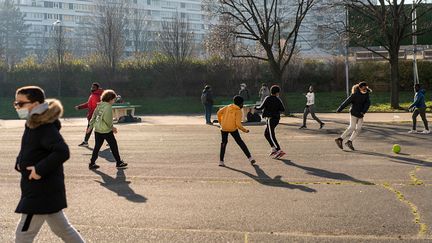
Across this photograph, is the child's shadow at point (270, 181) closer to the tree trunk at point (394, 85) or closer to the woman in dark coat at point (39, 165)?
the woman in dark coat at point (39, 165)

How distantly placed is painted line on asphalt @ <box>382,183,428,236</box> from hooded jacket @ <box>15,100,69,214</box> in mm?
3924

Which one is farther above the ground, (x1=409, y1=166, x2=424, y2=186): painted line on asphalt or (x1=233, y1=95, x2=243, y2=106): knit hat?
(x1=233, y1=95, x2=243, y2=106): knit hat

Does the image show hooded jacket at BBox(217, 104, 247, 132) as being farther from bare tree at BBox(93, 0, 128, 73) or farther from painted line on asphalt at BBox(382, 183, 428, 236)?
bare tree at BBox(93, 0, 128, 73)

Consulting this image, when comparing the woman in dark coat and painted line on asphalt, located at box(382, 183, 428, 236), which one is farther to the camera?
painted line on asphalt, located at box(382, 183, 428, 236)

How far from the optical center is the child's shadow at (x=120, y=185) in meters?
7.78

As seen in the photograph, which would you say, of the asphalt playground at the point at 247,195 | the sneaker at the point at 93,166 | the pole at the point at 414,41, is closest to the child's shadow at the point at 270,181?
the asphalt playground at the point at 247,195

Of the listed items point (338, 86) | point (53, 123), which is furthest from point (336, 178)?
point (338, 86)

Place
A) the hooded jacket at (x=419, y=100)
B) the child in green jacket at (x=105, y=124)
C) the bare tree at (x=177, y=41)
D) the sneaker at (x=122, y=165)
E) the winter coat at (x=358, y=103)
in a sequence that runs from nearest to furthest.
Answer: the child in green jacket at (x=105, y=124)
the sneaker at (x=122, y=165)
the winter coat at (x=358, y=103)
the hooded jacket at (x=419, y=100)
the bare tree at (x=177, y=41)

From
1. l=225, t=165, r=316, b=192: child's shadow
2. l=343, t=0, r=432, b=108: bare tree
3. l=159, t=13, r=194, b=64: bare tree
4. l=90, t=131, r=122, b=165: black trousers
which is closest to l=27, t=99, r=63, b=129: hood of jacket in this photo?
l=225, t=165, r=316, b=192: child's shadow

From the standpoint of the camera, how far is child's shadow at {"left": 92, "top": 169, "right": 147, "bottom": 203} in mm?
7781

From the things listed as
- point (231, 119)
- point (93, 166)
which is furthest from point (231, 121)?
point (93, 166)

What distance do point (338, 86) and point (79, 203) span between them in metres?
32.7

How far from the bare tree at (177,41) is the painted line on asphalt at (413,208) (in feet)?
106

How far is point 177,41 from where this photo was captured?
40.1 meters
